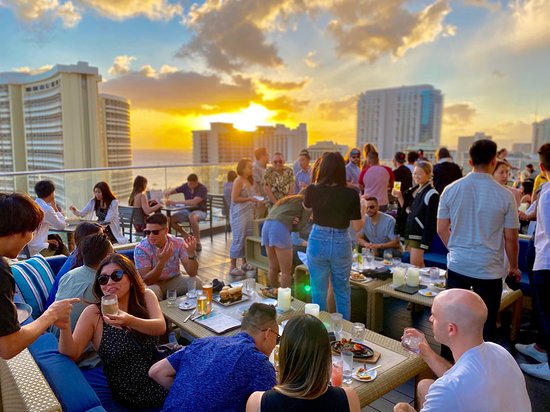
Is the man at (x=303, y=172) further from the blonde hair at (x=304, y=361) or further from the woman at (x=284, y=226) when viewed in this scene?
the blonde hair at (x=304, y=361)

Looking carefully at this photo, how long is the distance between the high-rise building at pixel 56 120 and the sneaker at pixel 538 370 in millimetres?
53695

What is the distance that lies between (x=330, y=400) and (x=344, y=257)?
1925mm

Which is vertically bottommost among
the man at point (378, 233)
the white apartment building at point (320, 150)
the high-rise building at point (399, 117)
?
the man at point (378, 233)

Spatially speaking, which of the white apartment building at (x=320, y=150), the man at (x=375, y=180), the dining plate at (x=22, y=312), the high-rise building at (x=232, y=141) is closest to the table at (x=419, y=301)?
the white apartment building at (x=320, y=150)

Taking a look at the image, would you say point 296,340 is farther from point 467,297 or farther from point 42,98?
point 42,98

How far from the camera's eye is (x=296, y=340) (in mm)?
1241

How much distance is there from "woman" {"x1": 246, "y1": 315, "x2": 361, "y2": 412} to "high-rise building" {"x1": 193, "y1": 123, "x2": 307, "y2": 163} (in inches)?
1465

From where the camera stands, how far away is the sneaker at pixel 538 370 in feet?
9.30

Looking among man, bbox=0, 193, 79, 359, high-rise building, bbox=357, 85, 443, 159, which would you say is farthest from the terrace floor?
high-rise building, bbox=357, 85, 443, 159

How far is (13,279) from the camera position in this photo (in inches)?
52.2

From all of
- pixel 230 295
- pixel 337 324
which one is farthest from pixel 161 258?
pixel 337 324

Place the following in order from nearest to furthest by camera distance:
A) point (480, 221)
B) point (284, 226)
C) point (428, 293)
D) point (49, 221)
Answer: point (480, 221)
point (428, 293)
point (284, 226)
point (49, 221)

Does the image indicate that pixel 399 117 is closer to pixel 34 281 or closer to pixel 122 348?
pixel 34 281

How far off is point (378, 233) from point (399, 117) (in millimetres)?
48318
